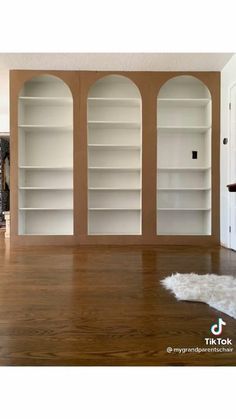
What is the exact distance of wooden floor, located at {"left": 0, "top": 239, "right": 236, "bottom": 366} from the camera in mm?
957

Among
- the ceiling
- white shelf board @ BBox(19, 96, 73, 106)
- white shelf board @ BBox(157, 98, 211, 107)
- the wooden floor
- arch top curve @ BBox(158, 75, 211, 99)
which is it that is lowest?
the wooden floor

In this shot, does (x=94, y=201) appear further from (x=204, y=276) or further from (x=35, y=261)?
(x=204, y=276)

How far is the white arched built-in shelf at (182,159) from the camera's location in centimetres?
405

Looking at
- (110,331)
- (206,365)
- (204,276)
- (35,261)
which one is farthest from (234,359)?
(35,261)

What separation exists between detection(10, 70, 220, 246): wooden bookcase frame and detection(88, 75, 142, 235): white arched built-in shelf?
31 cm

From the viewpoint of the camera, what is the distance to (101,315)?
1.33 meters

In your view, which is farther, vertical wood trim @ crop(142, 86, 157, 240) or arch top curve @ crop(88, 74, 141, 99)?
arch top curve @ crop(88, 74, 141, 99)

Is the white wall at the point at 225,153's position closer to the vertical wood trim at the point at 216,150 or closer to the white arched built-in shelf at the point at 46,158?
the vertical wood trim at the point at 216,150

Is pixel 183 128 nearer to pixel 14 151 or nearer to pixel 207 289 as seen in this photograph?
pixel 14 151

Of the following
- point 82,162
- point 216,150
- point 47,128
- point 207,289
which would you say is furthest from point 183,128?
point 207,289

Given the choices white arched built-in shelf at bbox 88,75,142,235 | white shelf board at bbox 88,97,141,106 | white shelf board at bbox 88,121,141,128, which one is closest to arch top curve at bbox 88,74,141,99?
white arched built-in shelf at bbox 88,75,142,235

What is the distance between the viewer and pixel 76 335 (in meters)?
1.11

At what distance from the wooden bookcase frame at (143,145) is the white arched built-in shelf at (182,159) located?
28 centimetres

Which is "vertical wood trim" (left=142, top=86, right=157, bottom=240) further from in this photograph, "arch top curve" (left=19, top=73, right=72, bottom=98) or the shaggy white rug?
the shaggy white rug
